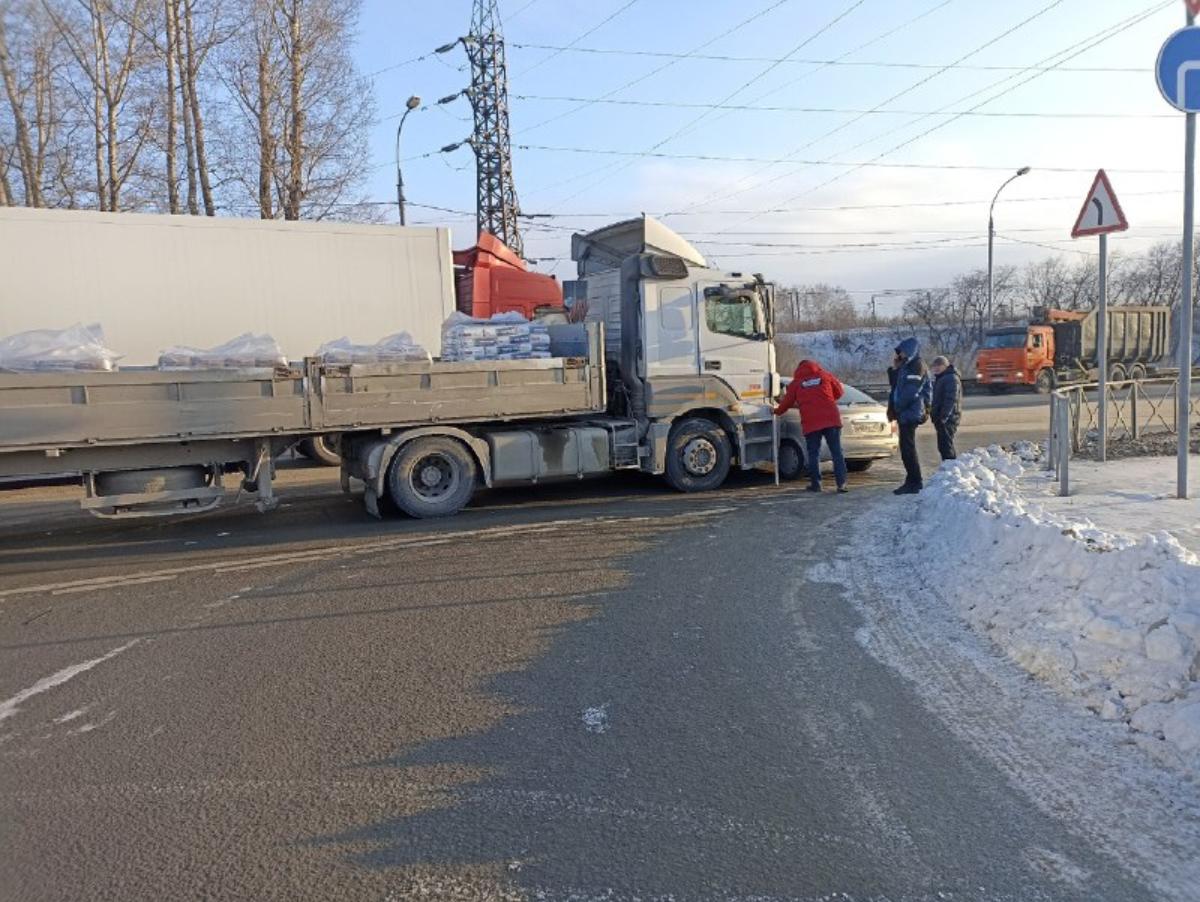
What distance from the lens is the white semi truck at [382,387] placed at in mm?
8508

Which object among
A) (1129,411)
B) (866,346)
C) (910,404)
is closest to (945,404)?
(910,404)

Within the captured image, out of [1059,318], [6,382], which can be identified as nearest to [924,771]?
[6,382]

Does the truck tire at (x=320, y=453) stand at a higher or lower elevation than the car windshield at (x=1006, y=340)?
lower

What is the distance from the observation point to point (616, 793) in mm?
3662

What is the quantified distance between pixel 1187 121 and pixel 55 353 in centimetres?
1050

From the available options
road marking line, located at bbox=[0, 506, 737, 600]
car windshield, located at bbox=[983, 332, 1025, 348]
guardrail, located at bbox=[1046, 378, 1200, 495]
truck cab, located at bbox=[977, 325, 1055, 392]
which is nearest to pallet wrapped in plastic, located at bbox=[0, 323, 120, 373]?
road marking line, located at bbox=[0, 506, 737, 600]

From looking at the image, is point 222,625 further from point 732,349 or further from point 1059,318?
point 1059,318

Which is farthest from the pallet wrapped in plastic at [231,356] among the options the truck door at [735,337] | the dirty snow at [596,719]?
the dirty snow at [596,719]

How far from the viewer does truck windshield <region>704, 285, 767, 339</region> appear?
37.9 ft

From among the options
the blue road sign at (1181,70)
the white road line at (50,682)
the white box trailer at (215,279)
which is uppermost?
the blue road sign at (1181,70)

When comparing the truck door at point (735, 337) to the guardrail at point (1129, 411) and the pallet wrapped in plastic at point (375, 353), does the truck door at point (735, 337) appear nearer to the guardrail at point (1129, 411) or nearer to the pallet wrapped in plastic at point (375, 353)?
the pallet wrapped in plastic at point (375, 353)

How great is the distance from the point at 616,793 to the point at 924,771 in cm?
132

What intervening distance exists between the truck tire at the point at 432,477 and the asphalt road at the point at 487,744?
6.53 ft

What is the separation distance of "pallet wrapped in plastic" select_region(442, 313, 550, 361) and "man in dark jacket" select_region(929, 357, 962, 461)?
5164 mm
